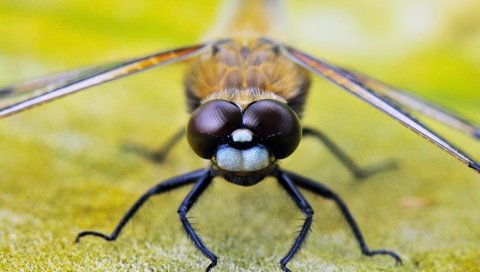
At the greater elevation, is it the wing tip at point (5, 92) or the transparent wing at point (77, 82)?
the transparent wing at point (77, 82)

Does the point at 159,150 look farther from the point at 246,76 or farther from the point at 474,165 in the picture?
the point at 474,165

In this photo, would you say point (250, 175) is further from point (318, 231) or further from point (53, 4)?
point (53, 4)

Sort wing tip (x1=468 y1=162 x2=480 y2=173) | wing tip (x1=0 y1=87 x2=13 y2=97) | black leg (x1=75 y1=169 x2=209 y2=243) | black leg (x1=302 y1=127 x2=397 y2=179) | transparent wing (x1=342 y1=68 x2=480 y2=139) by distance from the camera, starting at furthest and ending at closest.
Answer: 1. black leg (x1=302 y1=127 x2=397 y2=179)
2. wing tip (x1=0 y1=87 x2=13 y2=97)
3. transparent wing (x1=342 y1=68 x2=480 y2=139)
4. black leg (x1=75 y1=169 x2=209 y2=243)
5. wing tip (x1=468 y1=162 x2=480 y2=173)

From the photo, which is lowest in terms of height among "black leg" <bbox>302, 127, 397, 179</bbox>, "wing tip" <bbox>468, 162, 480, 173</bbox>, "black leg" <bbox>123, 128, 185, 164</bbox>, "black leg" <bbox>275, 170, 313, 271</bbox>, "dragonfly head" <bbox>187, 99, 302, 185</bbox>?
"black leg" <bbox>123, 128, 185, 164</bbox>

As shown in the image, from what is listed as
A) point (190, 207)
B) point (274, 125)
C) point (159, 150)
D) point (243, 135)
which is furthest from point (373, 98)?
point (159, 150)

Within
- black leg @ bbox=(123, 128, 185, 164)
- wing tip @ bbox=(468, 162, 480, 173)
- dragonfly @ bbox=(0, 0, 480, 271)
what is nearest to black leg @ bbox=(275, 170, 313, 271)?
dragonfly @ bbox=(0, 0, 480, 271)

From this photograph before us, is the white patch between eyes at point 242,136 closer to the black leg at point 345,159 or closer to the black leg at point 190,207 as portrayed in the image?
the black leg at point 190,207

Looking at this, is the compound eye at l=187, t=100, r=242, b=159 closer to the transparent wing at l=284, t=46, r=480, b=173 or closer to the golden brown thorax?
the golden brown thorax

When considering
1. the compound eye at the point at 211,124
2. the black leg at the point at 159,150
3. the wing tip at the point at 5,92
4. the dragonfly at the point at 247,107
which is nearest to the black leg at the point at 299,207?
the dragonfly at the point at 247,107
